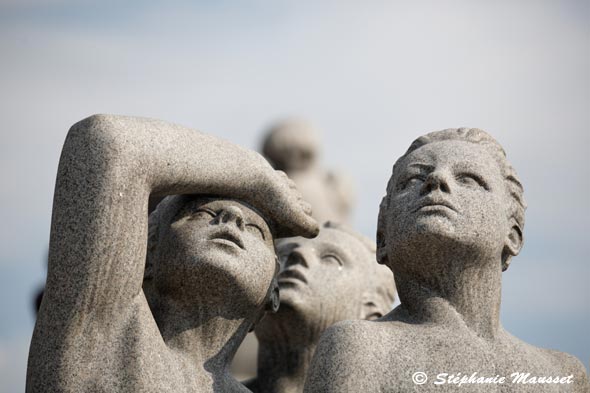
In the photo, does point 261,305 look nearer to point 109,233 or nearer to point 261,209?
point 261,209

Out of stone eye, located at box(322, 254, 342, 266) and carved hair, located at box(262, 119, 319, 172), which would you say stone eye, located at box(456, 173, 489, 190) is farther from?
carved hair, located at box(262, 119, 319, 172)

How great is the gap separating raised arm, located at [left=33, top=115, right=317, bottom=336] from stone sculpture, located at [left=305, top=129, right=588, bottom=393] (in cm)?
128

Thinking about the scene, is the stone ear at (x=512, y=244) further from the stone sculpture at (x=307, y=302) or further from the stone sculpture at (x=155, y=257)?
the stone sculpture at (x=307, y=302)

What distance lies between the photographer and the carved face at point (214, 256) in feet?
27.6

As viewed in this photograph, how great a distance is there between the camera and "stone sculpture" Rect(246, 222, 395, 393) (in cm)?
998

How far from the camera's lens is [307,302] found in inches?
391

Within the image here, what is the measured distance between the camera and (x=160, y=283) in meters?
8.60

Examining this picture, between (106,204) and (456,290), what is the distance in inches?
86.8

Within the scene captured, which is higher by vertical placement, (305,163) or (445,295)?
(445,295)

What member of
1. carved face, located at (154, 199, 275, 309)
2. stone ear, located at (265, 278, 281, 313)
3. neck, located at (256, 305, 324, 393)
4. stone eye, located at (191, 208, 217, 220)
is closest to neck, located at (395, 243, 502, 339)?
carved face, located at (154, 199, 275, 309)

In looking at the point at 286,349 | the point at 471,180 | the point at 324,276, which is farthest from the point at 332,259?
the point at 471,180

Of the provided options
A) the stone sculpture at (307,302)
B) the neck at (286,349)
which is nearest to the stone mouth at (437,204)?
the stone sculpture at (307,302)

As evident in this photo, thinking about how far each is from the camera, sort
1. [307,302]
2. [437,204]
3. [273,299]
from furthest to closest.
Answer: [307,302]
[273,299]
[437,204]

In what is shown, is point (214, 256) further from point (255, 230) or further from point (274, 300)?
point (274, 300)
